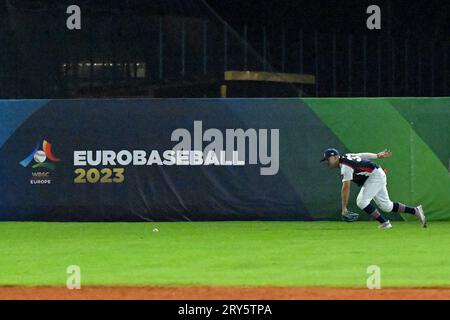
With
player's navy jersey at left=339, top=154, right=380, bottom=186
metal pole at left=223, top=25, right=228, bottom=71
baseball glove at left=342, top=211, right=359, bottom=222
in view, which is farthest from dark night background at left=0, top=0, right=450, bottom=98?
player's navy jersey at left=339, top=154, right=380, bottom=186

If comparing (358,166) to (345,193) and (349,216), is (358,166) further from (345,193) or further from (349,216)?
(349,216)

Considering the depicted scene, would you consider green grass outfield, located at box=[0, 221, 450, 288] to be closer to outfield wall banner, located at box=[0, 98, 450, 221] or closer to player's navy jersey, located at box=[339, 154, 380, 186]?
A: outfield wall banner, located at box=[0, 98, 450, 221]

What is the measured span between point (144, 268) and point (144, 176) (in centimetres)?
818

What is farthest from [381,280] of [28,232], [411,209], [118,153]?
[118,153]

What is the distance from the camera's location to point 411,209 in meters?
19.4

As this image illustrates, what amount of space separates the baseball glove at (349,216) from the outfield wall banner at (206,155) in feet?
0.92

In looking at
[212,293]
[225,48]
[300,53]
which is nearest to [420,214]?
[212,293]

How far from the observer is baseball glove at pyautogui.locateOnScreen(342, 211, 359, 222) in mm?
20922

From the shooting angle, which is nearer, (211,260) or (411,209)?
(211,260)

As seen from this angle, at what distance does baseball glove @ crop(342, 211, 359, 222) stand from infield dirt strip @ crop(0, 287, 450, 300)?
30.5ft

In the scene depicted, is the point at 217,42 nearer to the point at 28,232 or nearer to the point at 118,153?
the point at 118,153

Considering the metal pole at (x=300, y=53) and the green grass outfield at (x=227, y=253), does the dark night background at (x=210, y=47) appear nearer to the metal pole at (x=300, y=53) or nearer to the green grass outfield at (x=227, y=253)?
the metal pole at (x=300, y=53)

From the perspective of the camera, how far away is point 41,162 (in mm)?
21891

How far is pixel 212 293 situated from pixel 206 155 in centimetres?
1038
